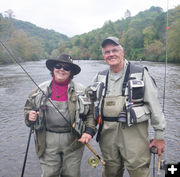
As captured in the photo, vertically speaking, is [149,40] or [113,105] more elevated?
[149,40]

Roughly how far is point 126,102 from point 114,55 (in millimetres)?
762

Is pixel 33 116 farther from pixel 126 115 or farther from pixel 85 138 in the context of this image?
pixel 126 115

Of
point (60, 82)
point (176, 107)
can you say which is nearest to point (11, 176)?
point (60, 82)

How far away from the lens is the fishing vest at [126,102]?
273 centimetres

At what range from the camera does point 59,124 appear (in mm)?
3010

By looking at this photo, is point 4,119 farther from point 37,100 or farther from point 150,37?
point 150,37

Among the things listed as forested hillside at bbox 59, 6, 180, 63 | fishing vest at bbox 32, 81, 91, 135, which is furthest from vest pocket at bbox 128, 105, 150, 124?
forested hillside at bbox 59, 6, 180, 63

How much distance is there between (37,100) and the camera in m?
3.06

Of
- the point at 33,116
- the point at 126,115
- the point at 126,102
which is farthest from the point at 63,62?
the point at 126,115

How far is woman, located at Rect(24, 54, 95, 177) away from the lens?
9.84ft

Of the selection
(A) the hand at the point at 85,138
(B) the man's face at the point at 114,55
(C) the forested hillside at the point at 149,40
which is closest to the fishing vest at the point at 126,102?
(B) the man's face at the point at 114,55

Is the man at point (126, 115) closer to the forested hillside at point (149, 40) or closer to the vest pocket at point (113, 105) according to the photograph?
the vest pocket at point (113, 105)

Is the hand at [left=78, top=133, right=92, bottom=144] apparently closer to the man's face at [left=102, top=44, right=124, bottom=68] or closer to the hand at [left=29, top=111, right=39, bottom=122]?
the hand at [left=29, top=111, right=39, bottom=122]

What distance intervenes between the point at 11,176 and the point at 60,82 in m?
2.67
